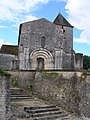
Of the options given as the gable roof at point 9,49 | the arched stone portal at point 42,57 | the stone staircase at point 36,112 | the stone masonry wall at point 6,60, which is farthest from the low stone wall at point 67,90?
the gable roof at point 9,49

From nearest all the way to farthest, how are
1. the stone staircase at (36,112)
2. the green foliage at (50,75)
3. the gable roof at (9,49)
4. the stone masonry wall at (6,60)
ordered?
the stone staircase at (36,112), the green foliage at (50,75), the stone masonry wall at (6,60), the gable roof at (9,49)

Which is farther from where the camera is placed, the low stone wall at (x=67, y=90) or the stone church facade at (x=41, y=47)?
the stone church facade at (x=41, y=47)

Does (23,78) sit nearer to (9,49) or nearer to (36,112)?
(36,112)

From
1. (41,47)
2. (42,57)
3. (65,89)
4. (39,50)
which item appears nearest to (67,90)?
(65,89)

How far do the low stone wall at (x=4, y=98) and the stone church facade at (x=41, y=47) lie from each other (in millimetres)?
19909

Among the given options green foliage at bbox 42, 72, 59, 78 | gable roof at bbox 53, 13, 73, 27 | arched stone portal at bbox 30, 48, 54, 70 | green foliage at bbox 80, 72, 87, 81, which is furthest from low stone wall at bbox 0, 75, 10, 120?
gable roof at bbox 53, 13, 73, 27

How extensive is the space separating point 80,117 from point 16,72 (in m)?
8.84

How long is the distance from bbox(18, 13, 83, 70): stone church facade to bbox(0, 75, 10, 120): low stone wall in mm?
19909

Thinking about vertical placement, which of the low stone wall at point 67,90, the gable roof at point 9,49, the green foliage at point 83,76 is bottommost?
the low stone wall at point 67,90

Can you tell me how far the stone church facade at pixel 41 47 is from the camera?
30.2 metres

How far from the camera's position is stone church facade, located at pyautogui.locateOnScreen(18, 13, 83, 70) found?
3020 centimetres

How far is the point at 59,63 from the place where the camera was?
1187 inches

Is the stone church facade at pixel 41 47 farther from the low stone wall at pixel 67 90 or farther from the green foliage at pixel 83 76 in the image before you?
the green foliage at pixel 83 76

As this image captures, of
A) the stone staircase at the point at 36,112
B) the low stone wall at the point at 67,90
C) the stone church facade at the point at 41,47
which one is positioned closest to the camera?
the stone staircase at the point at 36,112
